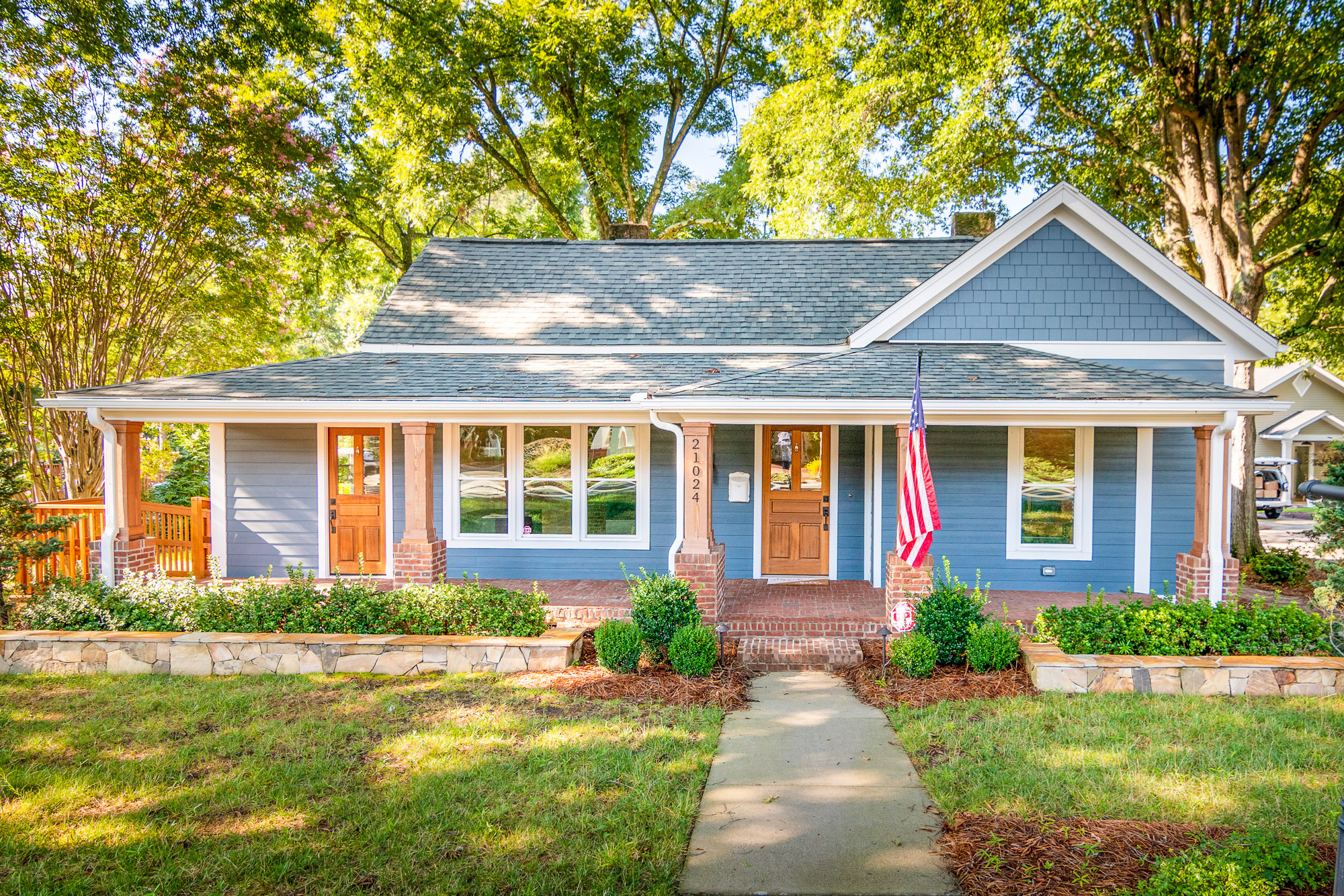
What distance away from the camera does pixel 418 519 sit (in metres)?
7.77

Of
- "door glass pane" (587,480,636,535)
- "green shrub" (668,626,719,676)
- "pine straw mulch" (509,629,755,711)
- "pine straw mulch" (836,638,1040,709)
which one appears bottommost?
"pine straw mulch" (509,629,755,711)

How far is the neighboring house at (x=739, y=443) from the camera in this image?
791cm

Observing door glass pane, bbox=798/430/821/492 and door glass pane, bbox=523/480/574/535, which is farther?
door glass pane, bbox=523/480/574/535

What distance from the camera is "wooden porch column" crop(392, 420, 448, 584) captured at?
769 cm

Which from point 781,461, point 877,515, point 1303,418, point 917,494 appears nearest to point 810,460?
point 781,461

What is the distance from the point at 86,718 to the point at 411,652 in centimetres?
237

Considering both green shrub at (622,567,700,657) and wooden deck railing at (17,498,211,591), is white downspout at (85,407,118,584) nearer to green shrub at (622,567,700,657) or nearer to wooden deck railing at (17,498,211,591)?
wooden deck railing at (17,498,211,591)

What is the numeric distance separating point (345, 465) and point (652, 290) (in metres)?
5.50

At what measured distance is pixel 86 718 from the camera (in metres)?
5.23

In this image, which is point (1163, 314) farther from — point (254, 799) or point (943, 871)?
point (254, 799)

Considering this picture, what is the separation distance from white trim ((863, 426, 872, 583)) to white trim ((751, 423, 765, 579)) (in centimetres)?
137

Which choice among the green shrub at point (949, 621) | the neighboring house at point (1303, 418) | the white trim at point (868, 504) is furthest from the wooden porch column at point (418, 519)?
the neighboring house at point (1303, 418)

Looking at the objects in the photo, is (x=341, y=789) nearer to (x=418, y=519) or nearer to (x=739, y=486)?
(x=418, y=519)

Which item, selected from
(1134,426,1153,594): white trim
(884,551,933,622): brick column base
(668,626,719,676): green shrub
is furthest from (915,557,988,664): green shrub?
(1134,426,1153,594): white trim
